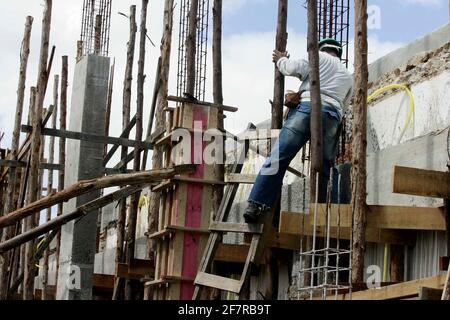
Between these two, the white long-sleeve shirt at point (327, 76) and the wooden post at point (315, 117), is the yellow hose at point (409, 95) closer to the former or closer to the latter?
the white long-sleeve shirt at point (327, 76)

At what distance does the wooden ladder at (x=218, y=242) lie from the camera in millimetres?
9781

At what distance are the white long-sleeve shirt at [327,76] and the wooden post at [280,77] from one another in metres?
0.93

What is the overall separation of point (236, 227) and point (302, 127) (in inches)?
46.7

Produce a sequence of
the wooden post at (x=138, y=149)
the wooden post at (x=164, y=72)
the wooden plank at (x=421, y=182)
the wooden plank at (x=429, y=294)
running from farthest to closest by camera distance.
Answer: the wooden post at (x=164, y=72) → the wooden post at (x=138, y=149) → the wooden plank at (x=421, y=182) → the wooden plank at (x=429, y=294)

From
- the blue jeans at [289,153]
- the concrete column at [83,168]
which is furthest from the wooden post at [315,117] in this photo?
the concrete column at [83,168]

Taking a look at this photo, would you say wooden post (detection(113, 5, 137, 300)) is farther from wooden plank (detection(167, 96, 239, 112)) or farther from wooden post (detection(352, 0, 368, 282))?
wooden post (detection(352, 0, 368, 282))

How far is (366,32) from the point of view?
1059 cm

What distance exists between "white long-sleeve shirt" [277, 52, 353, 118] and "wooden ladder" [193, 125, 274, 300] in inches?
50.7

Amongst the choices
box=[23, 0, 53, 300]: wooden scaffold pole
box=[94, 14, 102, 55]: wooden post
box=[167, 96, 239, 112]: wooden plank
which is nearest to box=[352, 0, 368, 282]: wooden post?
box=[167, 96, 239, 112]: wooden plank

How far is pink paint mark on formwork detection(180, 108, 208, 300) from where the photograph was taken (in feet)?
37.0

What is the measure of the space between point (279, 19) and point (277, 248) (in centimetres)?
264

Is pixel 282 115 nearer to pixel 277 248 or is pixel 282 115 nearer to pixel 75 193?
pixel 277 248

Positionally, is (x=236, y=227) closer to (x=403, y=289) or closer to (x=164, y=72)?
(x=403, y=289)

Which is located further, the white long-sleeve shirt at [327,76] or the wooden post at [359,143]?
the white long-sleeve shirt at [327,76]
